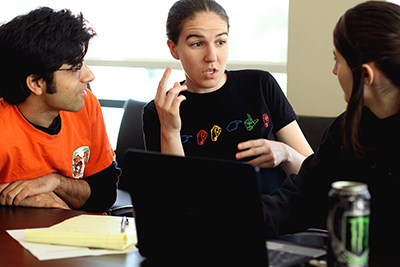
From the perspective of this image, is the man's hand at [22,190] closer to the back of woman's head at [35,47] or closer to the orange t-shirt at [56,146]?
the orange t-shirt at [56,146]

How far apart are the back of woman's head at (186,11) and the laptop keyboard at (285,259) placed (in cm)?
102

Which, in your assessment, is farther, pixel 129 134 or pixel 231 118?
pixel 129 134

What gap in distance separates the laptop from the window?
226 cm

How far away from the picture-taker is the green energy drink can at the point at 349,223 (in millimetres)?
756

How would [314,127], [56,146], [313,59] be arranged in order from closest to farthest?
[56,146]
[314,127]
[313,59]

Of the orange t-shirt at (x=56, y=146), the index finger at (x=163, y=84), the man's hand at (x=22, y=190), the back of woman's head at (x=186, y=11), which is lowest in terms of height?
the man's hand at (x=22, y=190)

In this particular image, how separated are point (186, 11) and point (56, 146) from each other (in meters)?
0.71

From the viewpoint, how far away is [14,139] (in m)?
1.59

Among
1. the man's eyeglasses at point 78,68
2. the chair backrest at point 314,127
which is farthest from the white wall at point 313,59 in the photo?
the man's eyeglasses at point 78,68

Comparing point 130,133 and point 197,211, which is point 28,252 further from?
point 130,133

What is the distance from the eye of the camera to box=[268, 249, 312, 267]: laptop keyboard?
38.1 inches

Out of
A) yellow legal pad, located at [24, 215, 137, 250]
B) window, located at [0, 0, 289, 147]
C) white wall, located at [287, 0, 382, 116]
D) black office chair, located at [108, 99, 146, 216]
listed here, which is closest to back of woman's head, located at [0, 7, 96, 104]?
yellow legal pad, located at [24, 215, 137, 250]

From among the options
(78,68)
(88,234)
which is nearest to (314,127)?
(78,68)

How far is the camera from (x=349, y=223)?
76 centimetres
